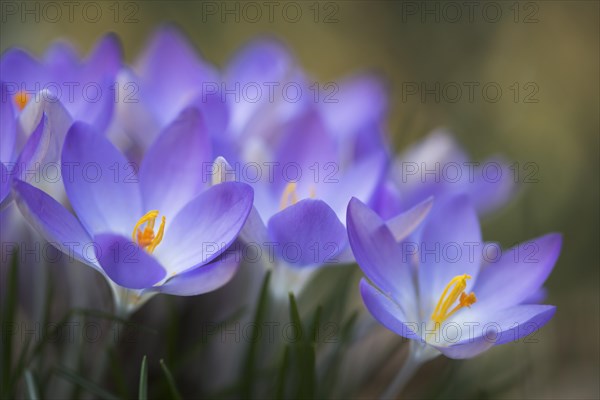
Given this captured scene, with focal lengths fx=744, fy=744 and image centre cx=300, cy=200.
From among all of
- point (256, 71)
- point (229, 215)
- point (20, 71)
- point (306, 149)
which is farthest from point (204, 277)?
point (256, 71)

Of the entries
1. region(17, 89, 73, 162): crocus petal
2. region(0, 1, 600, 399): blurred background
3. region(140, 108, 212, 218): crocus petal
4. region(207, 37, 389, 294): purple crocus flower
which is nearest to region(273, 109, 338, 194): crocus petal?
region(207, 37, 389, 294): purple crocus flower

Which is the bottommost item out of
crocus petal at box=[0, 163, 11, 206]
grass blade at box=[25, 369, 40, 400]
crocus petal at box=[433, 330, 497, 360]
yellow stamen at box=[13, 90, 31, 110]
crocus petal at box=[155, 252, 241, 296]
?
grass blade at box=[25, 369, 40, 400]

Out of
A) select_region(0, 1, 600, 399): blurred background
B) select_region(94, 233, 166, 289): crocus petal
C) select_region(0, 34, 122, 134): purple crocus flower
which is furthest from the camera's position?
select_region(0, 1, 600, 399): blurred background

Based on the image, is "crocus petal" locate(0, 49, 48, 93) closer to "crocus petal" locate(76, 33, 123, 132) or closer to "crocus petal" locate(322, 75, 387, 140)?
"crocus petal" locate(76, 33, 123, 132)

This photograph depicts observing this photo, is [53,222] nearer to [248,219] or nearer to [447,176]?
[248,219]

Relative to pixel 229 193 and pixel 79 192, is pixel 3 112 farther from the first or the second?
pixel 229 193

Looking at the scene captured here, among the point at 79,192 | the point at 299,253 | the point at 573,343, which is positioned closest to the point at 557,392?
the point at 573,343

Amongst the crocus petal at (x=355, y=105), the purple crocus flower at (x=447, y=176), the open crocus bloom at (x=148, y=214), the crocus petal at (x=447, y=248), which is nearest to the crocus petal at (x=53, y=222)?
the open crocus bloom at (x=148, y=214)
